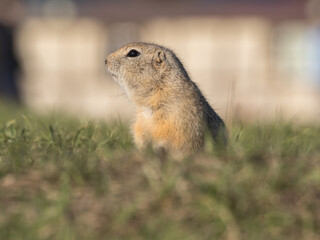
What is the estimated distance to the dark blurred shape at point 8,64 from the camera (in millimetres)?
21859

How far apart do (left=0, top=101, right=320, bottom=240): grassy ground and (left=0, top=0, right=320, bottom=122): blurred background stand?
1662cm

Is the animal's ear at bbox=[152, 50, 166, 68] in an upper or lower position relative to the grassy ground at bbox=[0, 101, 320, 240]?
upper

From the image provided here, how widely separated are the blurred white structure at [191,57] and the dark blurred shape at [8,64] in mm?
316

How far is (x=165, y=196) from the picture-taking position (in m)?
3.83

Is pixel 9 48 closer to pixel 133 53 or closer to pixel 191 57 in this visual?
pixel 191 57

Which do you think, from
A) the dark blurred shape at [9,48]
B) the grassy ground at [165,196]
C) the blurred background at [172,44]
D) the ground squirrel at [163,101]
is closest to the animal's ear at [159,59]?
the ground squirrel at [163,101]

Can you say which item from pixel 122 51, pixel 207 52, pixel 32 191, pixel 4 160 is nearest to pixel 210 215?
pixel 32 191

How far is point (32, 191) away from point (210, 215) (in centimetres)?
101

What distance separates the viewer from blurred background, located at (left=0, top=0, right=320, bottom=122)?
2133cm

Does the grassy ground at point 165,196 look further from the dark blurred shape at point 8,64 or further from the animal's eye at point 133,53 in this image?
Answer: the dark blurred shape at point 8,64

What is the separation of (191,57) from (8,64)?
5614 millimetres

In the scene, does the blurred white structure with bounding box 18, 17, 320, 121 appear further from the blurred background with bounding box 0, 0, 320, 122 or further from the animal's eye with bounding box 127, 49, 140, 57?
the animal's eye with bounding box 127, 49, 140, 57

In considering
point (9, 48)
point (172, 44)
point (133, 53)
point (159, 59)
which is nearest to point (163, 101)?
point (159, 59)

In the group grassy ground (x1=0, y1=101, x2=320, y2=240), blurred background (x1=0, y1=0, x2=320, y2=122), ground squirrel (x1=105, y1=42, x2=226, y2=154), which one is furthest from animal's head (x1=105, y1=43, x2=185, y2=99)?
blurred background (x1=0, y1=0, x2=320, y2=122)
